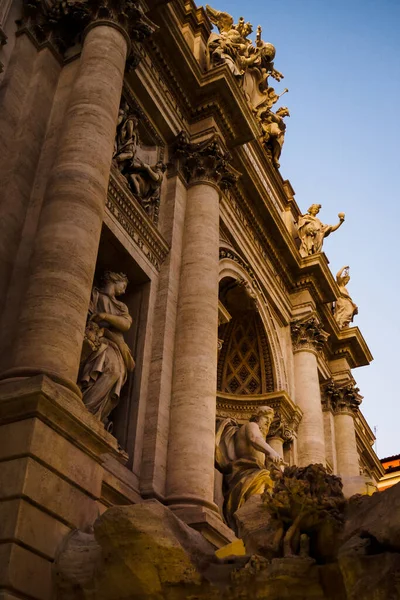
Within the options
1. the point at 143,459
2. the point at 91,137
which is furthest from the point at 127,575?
the point at 91,137

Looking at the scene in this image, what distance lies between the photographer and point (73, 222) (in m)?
8.17

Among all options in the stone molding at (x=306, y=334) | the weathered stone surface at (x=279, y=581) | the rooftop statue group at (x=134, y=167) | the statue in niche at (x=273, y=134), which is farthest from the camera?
the statue in niche at (x=273, y=134)

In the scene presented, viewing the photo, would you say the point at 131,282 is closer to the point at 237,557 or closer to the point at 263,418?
the point at 263,418

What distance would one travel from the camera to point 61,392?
6.63 m

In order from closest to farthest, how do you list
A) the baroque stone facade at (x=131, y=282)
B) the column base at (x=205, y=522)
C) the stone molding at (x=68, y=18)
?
the baroque stone facade at (x=131, y=282)
the column base at (x=205, y=522)
the stone molding at (x=68, y=18)

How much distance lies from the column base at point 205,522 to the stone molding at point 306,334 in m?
9.28

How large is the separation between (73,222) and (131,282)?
11.6 feet

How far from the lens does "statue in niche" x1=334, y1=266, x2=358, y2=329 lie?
74.8 feet

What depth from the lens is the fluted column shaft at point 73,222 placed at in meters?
7.16

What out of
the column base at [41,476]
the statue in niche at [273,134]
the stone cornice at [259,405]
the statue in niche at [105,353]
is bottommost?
the column base at [41,476]

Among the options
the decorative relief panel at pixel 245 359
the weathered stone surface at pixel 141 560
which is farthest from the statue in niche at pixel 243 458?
the weathered stone surface at pixel 141 560

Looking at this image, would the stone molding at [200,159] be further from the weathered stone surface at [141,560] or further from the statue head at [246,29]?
the weathered stone surface at [141,560]

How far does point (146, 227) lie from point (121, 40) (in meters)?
2.86

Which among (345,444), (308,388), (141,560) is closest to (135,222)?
(141,560)
